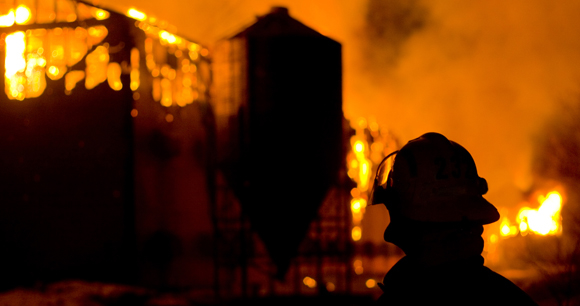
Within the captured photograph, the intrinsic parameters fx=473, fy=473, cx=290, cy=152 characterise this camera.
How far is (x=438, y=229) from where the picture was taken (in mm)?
2172

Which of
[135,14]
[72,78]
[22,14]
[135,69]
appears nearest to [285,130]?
[135,69]

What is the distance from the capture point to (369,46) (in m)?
14.9

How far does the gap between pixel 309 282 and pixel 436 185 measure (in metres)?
8.98

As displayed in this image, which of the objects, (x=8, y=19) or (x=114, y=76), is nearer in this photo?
(x=114, y=76)

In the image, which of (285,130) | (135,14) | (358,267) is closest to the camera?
(285,130)

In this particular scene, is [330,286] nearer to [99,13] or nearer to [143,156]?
[143,156]

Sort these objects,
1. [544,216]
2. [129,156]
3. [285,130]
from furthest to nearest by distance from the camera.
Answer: [544,216], [129,156], [285,130]

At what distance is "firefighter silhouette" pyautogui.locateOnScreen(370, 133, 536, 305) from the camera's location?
199 centimetres

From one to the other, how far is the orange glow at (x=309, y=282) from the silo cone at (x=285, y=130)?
265 cm

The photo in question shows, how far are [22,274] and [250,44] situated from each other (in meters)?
6.74

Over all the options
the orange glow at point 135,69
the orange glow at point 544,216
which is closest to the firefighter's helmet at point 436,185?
the orange glow at point 135,69

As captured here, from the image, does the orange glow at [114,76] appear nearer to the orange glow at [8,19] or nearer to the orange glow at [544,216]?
the orange glow at [8,19]

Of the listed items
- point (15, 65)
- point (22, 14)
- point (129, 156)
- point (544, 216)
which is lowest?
point (544, 216)

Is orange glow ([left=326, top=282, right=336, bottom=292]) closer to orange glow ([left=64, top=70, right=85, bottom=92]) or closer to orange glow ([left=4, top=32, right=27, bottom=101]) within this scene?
orange glow ([left=64, top=70, right=85, bottom=92])
